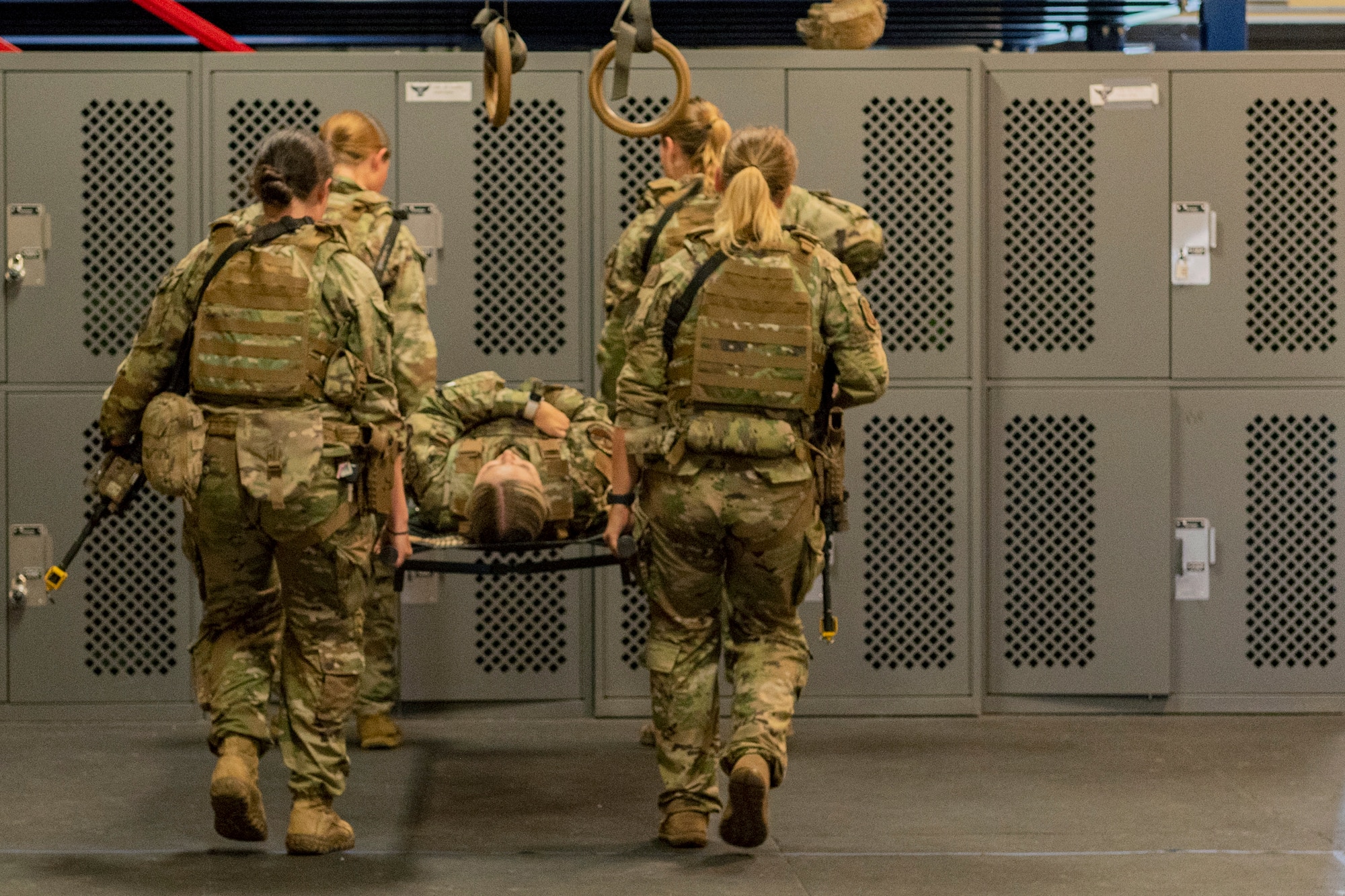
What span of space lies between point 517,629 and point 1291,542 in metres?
2.72

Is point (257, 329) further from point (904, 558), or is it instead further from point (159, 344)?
point (904, 558)

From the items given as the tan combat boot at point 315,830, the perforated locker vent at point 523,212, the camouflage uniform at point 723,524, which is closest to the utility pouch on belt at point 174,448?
the tan combat boot at point 315,830

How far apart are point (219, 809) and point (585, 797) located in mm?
1110

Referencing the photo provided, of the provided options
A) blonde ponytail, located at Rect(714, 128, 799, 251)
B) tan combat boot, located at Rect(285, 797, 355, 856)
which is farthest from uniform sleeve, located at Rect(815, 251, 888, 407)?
tan combat boot, located at Rect(285, 797, 355, 856)

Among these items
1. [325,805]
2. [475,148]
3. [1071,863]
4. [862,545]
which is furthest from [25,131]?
[1071,863]

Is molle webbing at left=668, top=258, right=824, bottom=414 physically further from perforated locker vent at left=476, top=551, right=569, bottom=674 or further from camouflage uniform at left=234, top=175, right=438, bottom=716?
perforated locker vent at left=476, top=551, right=569, bottom=674

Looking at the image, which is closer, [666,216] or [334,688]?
[334,688]

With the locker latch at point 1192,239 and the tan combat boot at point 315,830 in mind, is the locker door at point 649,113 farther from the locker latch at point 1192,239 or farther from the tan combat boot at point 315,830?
the tan combat boot at point 315,830

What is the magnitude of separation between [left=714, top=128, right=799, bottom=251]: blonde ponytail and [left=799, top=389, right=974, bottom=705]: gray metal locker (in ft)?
5.76

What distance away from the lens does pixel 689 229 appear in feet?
15.1

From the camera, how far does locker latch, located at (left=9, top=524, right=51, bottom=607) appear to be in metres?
5.25

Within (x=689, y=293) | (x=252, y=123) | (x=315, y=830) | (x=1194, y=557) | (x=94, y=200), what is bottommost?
(x=315, y=830)

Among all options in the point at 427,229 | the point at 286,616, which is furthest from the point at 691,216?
the point at 286,616

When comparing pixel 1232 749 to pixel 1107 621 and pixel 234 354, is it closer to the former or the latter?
pixel 1107 621
